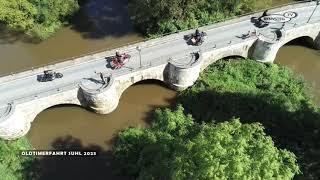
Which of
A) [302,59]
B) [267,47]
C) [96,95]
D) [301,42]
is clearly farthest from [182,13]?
[302,59]

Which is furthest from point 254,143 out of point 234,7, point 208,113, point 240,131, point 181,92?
point 234,7

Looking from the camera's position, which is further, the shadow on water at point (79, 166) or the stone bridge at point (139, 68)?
the stone bridge at point (139, 68)

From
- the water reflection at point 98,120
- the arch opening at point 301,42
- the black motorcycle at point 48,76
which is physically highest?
the arch opening at point 301,42

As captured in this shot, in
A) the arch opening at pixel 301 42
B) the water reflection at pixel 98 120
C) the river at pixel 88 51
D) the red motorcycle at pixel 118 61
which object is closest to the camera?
Result: the water reflection at pixel 98 120

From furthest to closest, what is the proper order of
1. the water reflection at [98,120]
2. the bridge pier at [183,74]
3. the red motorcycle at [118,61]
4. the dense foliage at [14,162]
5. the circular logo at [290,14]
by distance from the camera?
the circular logo at [290,14] → the bridge pier at [183,74] → the red motorcycle at [118,61] → the water reflection at [98,120] → the dense foliage at [14,162]

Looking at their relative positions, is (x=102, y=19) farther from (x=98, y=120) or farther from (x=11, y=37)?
(x=98, y=120)

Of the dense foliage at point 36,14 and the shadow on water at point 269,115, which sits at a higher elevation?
the dense foliage at point 36,14

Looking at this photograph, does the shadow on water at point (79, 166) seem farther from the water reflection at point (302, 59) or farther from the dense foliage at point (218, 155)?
the water reflection at point (302, 59)

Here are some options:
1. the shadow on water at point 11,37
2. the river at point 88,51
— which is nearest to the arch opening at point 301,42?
the river at point 88,51
